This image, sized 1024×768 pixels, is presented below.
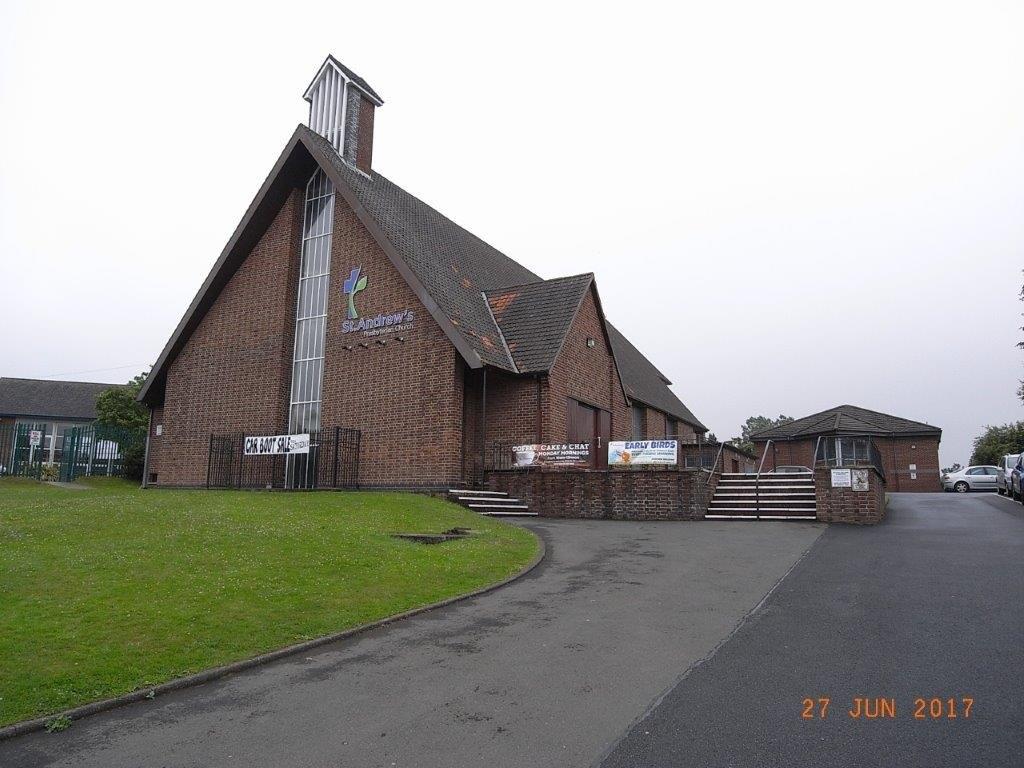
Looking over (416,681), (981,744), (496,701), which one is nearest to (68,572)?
(416,681)

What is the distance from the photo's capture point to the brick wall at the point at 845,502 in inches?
631

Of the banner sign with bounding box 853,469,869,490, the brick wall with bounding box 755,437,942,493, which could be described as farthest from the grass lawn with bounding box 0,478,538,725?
the brick wall with bounding box 755,437,942,493

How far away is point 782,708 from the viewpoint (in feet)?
16.6

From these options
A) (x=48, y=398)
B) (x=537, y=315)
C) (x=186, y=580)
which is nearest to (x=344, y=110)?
(x=537, y=315)

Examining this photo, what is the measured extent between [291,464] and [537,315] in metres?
8.64

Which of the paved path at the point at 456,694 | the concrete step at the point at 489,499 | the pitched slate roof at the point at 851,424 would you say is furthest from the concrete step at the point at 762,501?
the pitched slate roof at the point at 851,424

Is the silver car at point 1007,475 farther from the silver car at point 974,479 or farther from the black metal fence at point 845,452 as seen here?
the black metal fence at point 845,452

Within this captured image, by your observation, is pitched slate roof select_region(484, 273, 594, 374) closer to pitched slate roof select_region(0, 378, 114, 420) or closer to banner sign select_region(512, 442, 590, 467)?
banner sign select_region(512, 442, 590, 467)

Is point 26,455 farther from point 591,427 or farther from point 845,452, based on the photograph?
point 845,452

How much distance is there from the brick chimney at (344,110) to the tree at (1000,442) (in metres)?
47.5

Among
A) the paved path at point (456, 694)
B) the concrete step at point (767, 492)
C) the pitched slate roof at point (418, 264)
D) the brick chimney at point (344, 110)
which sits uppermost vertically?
the brick chimney at point (344, 110)

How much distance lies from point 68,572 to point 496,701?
585cm

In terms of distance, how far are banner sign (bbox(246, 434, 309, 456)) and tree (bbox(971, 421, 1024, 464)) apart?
1939 inches

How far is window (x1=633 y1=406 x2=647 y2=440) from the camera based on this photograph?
1181 inches
